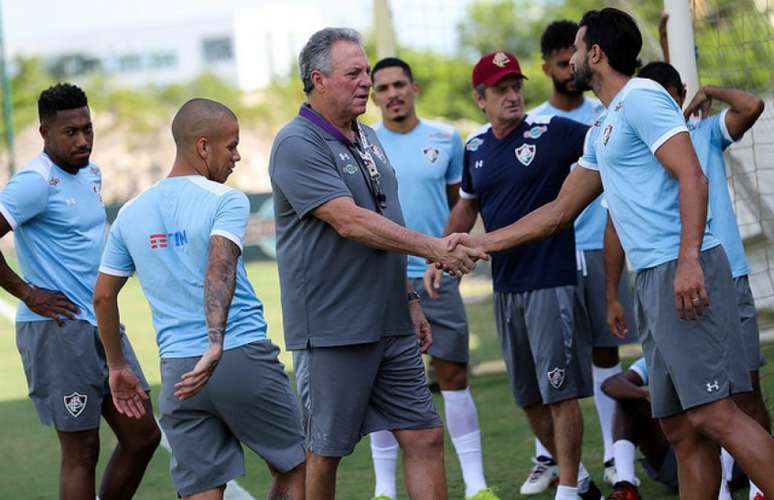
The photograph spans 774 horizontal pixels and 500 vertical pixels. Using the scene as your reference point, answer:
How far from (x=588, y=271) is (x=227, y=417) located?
3.05 meters

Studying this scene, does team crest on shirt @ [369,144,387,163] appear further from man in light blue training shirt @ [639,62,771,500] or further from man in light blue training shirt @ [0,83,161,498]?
man in light blue training shirt @ [0,83,161,498]

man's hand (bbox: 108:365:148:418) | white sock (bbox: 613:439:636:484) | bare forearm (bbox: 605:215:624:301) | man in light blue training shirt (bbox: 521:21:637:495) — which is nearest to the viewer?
man's hand (bbox: 108:365:148:418)

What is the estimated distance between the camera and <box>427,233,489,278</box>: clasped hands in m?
5.67

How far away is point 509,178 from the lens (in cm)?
698

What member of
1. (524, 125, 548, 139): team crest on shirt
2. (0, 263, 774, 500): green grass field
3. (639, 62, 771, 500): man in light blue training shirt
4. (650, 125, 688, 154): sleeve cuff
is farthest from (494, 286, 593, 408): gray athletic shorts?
(650, 125, 688, 154): sleeve cuff

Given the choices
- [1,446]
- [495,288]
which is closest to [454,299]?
[495,288]

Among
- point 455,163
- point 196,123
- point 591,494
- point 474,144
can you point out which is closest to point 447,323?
point 474,144

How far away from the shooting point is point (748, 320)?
6.23 meters

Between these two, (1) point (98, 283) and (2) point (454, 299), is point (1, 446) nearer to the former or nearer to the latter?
(2) point (454, 299)

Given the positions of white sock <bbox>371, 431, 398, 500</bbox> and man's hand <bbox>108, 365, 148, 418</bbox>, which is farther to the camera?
white sock <bbox>371, 431, 398, 500</bbox>

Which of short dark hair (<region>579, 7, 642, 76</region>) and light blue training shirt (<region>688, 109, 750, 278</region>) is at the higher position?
short dark hair (<region>579, 7, 642, 76</region>)

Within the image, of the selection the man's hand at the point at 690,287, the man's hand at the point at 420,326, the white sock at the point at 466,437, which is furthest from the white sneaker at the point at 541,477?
the man's hand at the point at 690,287

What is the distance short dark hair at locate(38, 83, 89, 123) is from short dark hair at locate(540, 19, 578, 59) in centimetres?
281

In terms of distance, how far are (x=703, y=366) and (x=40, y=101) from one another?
338 centimetres
